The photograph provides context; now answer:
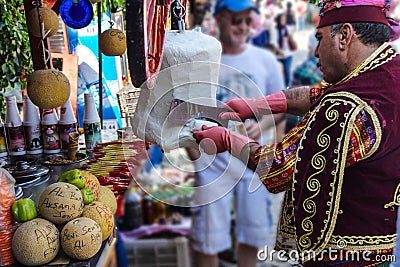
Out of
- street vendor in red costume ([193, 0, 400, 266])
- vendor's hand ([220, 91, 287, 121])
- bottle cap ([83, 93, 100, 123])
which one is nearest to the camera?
street vendor in red costume ([193, 0, 400, 266])

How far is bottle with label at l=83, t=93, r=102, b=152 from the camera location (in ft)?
6.75

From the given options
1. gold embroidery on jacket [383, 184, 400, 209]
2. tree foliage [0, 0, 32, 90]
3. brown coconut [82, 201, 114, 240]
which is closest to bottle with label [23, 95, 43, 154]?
→ tree foliage [0, 0, 32, 90]

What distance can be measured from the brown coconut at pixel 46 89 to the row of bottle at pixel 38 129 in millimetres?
614

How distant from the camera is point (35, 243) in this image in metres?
1.06

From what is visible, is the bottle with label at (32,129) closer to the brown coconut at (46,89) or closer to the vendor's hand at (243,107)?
the brown coconut at (46,89)

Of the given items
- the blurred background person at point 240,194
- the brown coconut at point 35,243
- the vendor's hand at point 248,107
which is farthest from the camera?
the blurred background person at point 240,194

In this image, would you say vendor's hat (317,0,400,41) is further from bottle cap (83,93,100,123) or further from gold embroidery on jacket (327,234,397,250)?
bottle cap (83,93,100,123)

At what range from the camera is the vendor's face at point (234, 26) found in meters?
2.79

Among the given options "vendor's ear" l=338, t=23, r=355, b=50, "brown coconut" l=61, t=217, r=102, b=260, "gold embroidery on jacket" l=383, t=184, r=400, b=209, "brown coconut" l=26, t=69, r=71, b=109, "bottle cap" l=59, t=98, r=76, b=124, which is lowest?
"gold embroidery on jacket" l=383, t=184, r=400, b=209

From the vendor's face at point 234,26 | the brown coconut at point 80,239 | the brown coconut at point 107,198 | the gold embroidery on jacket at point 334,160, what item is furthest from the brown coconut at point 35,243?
the vendor's face at point 234,26

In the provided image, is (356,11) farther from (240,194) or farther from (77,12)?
(240,194)

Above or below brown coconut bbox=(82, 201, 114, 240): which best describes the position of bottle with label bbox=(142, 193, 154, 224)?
below

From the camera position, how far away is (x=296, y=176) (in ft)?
4.53

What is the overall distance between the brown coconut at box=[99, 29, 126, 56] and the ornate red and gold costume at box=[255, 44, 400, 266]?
73 cm
